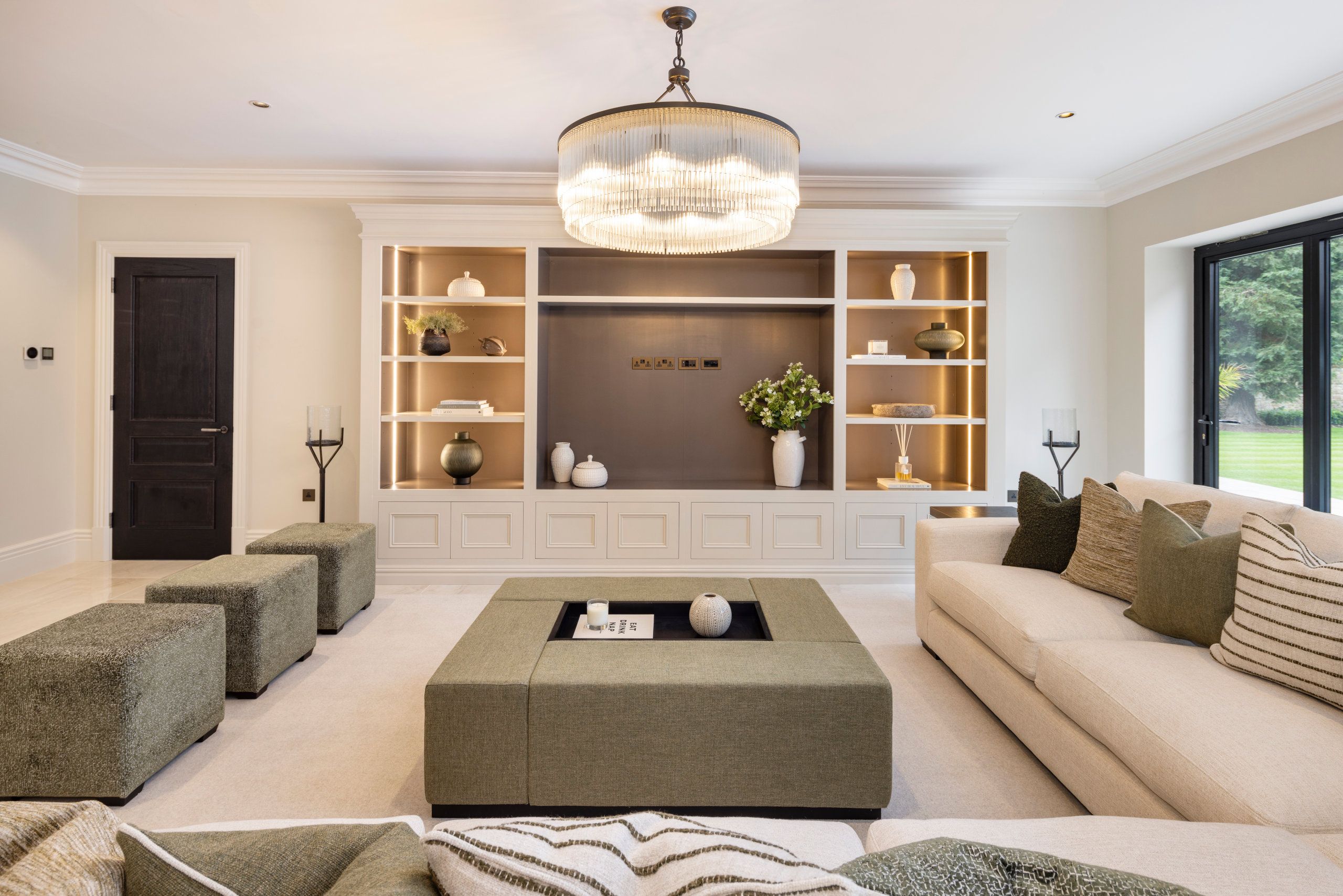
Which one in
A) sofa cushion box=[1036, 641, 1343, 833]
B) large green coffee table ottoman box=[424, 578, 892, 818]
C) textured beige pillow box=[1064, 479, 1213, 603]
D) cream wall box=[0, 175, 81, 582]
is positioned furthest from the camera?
cream wall box=[0, 175, 81, 582]

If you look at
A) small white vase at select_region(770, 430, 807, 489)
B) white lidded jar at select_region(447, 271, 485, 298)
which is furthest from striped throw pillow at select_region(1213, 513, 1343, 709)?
white lidded jar at select_region(447, 271, 485, 298)

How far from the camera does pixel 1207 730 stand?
64.7 inches

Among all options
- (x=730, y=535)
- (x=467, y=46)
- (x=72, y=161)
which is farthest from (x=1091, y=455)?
(x=72, y=161)

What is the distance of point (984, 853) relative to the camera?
2.60 feet

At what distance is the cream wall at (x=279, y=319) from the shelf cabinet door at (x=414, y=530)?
0.56 metres

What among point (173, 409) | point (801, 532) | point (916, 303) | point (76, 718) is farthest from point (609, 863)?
point (173, 409)

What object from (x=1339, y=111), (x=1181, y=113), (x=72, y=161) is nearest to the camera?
(x=1339, y=111)

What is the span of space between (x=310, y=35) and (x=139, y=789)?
2.86m

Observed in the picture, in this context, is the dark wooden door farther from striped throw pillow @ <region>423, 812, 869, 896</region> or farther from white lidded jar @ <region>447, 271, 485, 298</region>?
striped throw pillow @ <region>423, 812, 869, 896</region>

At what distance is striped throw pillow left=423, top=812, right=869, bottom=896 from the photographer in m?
0.66

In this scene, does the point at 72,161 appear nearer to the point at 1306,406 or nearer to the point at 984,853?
the point at 984,853

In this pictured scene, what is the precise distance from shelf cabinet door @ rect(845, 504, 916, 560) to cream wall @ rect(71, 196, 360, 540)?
11.0 feet

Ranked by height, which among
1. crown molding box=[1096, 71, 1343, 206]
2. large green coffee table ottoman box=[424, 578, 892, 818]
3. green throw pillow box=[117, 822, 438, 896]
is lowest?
large green coffee table ottoman box=[424, 578, 892, 818]

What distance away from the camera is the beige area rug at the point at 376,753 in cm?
208
